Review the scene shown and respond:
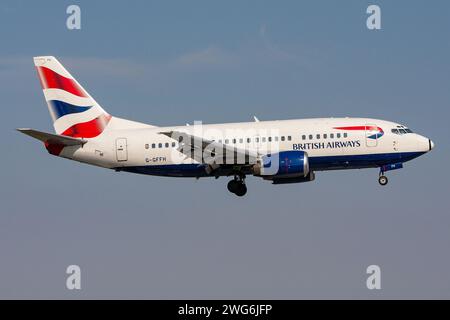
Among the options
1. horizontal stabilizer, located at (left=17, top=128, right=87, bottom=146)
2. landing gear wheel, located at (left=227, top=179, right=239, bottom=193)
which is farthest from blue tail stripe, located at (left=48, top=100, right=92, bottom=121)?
landing gear wheel, located at (left=227, top=179, right=239, bottom=193)

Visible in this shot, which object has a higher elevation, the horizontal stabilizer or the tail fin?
the tail fin

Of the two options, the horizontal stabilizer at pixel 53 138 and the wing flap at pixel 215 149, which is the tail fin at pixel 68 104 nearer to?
the horizontal stabilizer at pixel 53 138

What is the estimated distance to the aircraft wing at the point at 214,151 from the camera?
63281 millimetres

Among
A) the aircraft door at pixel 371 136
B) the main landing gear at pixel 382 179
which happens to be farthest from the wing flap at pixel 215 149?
the main landing gear at pixel 382 179

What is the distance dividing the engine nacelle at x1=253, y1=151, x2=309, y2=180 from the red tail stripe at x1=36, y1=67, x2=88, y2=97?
50.4 ft

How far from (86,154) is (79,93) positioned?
17.5 feet

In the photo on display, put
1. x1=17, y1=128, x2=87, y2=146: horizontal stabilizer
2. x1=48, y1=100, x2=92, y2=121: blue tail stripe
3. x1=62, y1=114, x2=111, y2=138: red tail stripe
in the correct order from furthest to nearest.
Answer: x1=48, y1=100, x2=92, y2=121: blue tail stripe < x1=62, y1=114, x2=111, y2=138: red tail stripe < x1=17, y1=128, x2=87, y2=146: horizontal stabilizer

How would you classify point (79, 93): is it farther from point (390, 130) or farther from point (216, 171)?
point (390, 130)

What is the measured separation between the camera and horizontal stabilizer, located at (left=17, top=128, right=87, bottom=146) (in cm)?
6494

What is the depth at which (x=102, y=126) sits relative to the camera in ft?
226

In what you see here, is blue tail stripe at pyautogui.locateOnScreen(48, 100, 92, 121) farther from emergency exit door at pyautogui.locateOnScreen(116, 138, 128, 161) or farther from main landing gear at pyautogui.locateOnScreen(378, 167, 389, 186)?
main landing gear at pyautogui.locateOnScreen(378, 167, 389, 186)

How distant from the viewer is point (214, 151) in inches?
2525

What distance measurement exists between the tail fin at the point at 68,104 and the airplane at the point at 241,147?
3.9 inches

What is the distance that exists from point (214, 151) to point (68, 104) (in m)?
12.4
